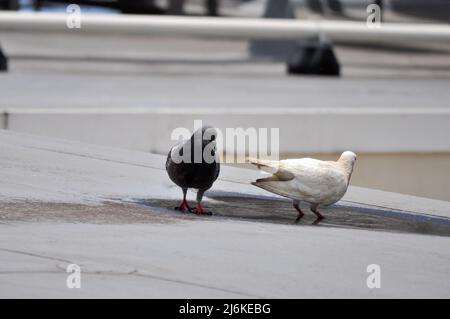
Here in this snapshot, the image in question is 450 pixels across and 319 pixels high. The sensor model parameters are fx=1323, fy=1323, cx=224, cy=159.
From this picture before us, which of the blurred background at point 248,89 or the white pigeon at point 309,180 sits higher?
the white pigeon at point 309,180

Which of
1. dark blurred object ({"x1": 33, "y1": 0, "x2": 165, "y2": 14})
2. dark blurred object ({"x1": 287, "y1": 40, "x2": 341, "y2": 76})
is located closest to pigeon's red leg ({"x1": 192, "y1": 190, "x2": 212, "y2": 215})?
dark blurred object ({"x1": 287, "y1": 40, "x2": 341, "y2": 76})

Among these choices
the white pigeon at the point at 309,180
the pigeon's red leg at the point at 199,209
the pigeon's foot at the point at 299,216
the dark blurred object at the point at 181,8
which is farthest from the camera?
the dark blurred object at the point at 181,8

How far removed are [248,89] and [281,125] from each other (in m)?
3.46

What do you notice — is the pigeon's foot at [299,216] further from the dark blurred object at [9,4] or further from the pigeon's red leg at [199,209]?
the dark blurred object at [9,4]

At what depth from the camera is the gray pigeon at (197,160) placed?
5895 millimetres

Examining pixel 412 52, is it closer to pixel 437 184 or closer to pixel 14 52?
pixel 14 52

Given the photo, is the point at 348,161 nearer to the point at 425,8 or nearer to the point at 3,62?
the point at 3,62

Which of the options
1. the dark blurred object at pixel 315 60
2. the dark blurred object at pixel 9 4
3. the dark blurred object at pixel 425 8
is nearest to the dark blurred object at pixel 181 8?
the dark blurred object at pixel 9 4

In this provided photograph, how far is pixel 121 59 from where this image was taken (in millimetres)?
17500

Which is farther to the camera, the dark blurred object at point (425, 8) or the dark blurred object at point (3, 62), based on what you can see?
the dark blurred object at point (425, 8)

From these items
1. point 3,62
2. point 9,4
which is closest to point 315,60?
point 3,62

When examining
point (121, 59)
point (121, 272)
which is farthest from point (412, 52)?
point (121, 272)

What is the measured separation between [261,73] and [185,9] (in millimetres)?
3731

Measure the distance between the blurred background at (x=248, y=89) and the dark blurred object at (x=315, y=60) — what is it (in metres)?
0.07
